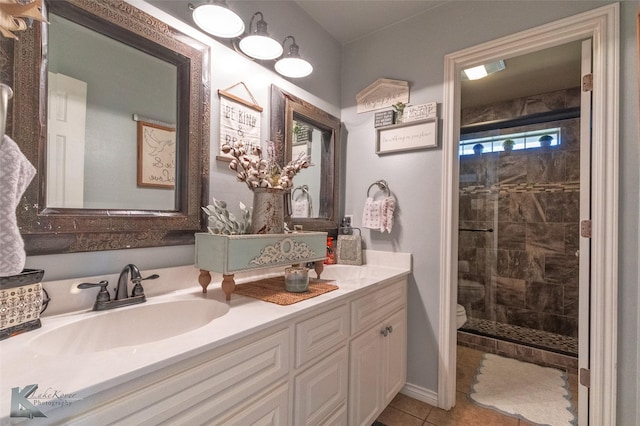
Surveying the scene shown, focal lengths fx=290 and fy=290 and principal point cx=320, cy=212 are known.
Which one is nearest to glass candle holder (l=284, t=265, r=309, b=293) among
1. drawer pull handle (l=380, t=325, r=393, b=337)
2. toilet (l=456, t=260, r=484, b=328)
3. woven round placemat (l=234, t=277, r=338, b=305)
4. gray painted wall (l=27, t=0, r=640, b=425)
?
woven round placemat (l=234, t=277, r=338, b=305)

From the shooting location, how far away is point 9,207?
653 mm

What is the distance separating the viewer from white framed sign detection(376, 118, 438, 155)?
1.82 metres

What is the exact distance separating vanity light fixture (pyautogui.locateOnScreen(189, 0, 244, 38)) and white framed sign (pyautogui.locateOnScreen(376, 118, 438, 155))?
1.11 meters

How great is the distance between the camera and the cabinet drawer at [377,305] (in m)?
1.35

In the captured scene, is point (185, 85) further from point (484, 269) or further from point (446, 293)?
point (484, 269)

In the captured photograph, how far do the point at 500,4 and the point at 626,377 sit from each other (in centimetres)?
200

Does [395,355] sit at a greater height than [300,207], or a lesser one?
lesser

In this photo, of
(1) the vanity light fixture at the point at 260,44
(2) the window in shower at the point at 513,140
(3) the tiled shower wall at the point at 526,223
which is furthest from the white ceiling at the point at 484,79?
(1) the vanity light fixture at the point at 260,44

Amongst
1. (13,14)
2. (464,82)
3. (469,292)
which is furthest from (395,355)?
(464,82)

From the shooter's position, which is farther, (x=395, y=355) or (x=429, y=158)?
(x=429, y=158)

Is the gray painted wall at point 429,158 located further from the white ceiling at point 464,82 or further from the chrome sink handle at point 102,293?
the chrome sink handle at point 102,293

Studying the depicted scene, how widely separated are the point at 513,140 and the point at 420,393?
2.69 m

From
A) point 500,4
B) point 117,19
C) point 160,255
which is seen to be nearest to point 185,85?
point 117,19

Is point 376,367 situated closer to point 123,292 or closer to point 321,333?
point 321,333
